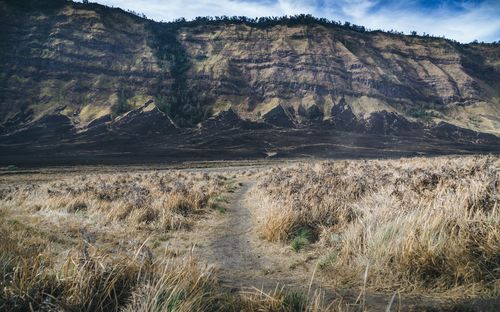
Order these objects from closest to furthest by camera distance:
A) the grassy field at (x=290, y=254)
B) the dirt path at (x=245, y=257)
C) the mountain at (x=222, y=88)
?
the grassy field at (x=290, y=254)
the dirt path at (x=245, y=257)
the mountain at (x=222, y=88)

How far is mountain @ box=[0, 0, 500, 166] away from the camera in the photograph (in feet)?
241

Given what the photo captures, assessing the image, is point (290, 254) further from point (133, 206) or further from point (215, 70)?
point (215, 70)

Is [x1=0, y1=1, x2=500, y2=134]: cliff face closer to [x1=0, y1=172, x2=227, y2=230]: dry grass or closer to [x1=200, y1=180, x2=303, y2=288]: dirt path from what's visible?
[x1=0, y1=172, x2=227, y2=230]: dry grass

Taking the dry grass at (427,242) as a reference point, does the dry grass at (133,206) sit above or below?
below

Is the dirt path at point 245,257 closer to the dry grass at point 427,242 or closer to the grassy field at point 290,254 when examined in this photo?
the grassy field at point 290,254

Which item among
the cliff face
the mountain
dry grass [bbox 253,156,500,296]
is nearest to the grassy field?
dry grass [bbox 253,156,500,296]

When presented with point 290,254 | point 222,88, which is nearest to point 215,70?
point 222,88

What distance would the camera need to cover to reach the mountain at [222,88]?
241 ft

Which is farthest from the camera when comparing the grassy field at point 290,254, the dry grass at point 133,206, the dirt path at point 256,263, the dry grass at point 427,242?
the dry grass at point 133,206

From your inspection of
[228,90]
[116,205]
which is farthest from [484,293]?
[228,90]

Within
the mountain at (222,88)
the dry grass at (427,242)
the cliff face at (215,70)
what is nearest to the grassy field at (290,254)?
the dry grass at (427,242)

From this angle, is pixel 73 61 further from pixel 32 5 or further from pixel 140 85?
pixel 32 5

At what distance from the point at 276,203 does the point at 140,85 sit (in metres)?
87.8

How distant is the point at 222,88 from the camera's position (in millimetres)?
92438
